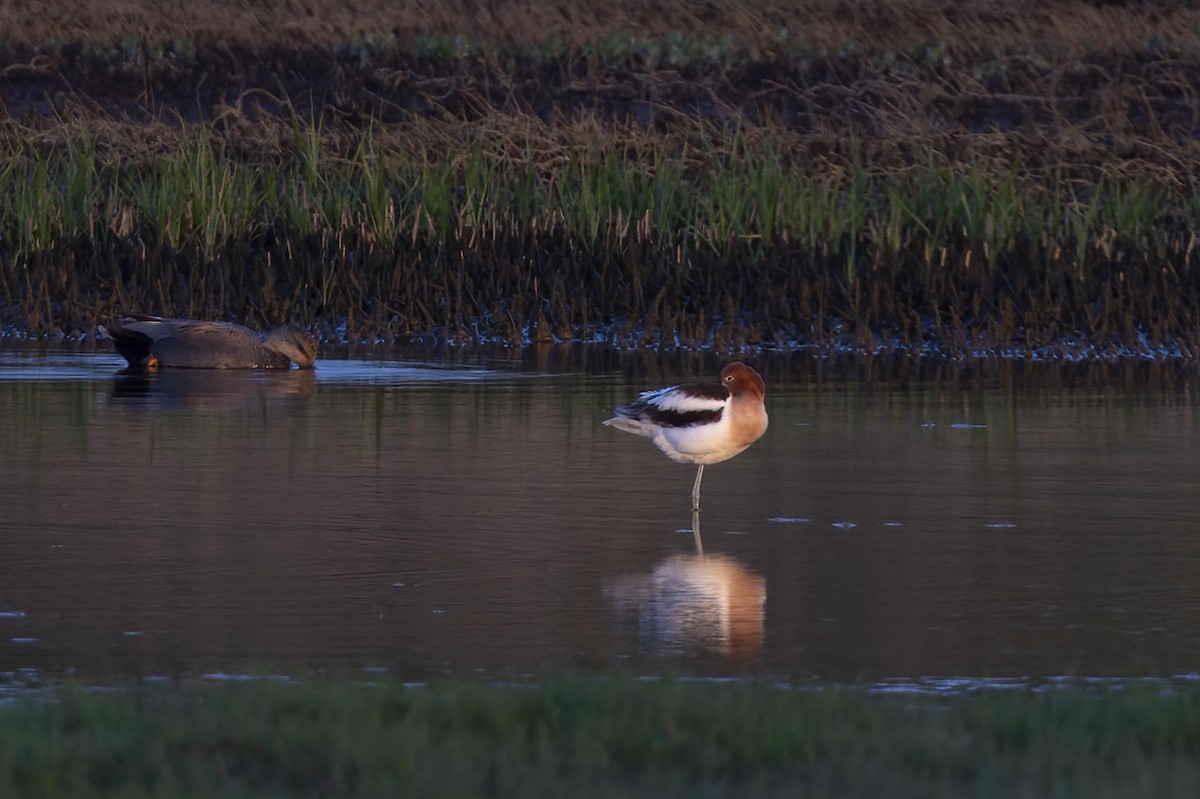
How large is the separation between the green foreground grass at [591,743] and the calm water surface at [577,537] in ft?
3.33

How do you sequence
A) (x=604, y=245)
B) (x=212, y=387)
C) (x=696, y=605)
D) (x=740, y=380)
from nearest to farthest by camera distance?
(x=696, y=605), (x=740, y=380), (x=212, y=387), (x=604, y=245)

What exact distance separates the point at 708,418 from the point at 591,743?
470 centimetres

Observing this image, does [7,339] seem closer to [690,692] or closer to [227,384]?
[227,384]

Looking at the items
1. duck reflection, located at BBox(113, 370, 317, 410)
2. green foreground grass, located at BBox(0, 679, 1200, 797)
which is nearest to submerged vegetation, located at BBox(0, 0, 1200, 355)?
duck reflection, located at BBox(113, 370, 317, 410)

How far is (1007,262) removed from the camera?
19859 mm

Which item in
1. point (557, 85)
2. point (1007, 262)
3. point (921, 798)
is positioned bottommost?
point (921, 798)

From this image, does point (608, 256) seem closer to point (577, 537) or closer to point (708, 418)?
point (708, 418)

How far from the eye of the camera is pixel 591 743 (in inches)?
214

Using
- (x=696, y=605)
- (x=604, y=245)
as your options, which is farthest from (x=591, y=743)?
(x=604, y=245)

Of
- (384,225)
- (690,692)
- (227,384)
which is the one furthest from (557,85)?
(690,692)

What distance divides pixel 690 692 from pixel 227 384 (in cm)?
1030

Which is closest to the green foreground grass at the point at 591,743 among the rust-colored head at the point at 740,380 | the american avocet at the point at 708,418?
the american avocet at the point at 708,418

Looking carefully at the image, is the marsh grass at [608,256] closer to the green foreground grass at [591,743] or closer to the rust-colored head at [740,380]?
the rust-colored head at [740,380]

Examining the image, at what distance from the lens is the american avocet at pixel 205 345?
1670 centimetres
